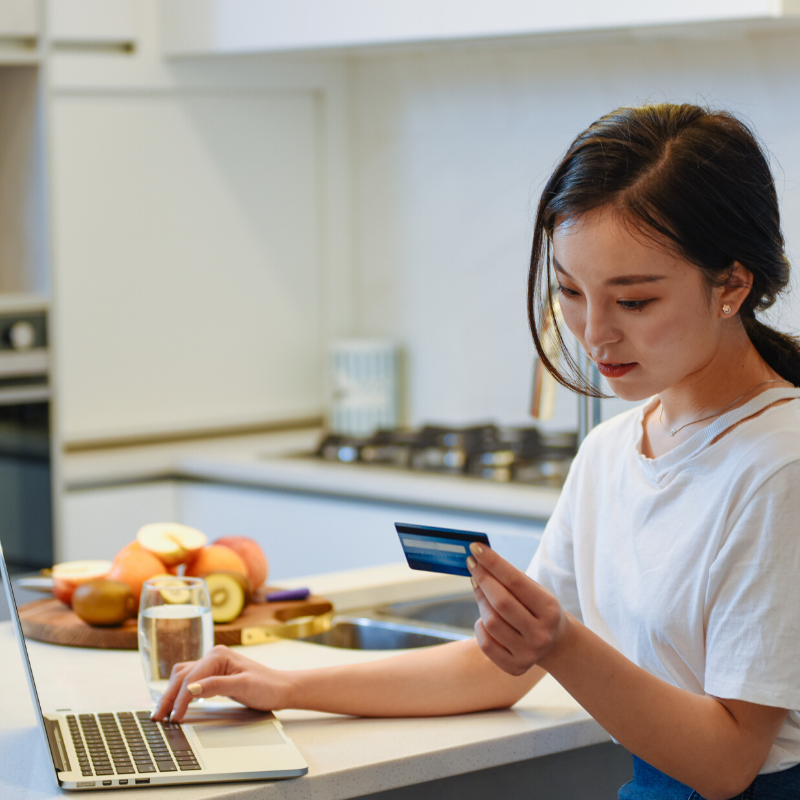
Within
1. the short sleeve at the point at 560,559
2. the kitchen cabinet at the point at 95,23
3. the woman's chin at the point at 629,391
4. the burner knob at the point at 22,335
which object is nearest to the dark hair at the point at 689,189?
the woman's chin at the point at 629,391

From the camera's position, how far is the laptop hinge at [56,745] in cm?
112

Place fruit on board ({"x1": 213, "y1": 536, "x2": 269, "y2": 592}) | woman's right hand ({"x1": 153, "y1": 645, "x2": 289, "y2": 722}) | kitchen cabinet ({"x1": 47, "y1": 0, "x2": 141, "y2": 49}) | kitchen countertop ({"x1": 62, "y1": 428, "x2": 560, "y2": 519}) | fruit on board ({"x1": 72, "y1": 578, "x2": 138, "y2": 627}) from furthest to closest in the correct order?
kitchen cabinet ({"x1": 47, "y1": 0, "x2": 141, "y2": 49}), kitchen countertop ({"x1": 62, "y1": 428, "x2": 560, "y2": 519}), fruit on board ({"x1": 213, "y1": 536, "x2": 269, "y2": 592}), fruit on board ({"x1": 72, "y1": 578, "x2": 138, "y2": 627}), woman's right hand ({"x1": 153, "y1": 645, "x2": 289, "y2": 722})

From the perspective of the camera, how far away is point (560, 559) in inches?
51.6

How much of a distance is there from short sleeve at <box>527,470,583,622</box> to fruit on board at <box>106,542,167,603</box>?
0.52m

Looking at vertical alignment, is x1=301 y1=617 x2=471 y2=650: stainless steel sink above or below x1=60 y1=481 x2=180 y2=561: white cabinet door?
above

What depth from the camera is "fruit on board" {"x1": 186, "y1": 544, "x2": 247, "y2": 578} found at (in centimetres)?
165

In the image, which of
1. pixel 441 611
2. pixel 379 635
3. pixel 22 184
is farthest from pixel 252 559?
pixel 22 184

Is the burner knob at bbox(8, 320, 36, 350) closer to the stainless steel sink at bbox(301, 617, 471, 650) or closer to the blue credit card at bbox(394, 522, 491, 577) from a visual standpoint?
the stainless steel sink at bbox(301, 617, 471, 650)

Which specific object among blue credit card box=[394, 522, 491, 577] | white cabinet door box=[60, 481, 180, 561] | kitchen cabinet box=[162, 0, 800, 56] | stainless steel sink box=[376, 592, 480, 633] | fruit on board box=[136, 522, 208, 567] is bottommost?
white cabinet door box=[60, 481, 180, 561]

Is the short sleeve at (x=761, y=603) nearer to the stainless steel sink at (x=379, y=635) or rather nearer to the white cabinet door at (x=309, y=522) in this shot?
the stainless steel sink at (x=379, y=635)

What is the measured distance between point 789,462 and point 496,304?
7.51 ft

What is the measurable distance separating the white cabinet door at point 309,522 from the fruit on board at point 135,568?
1.06 m

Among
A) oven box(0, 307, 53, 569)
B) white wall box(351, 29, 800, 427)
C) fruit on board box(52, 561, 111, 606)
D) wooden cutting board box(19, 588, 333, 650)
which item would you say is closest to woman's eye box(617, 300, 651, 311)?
wooden cutting board box(19, 588, 333, 650)

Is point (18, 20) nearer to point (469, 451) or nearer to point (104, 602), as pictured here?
point (469, 451)
